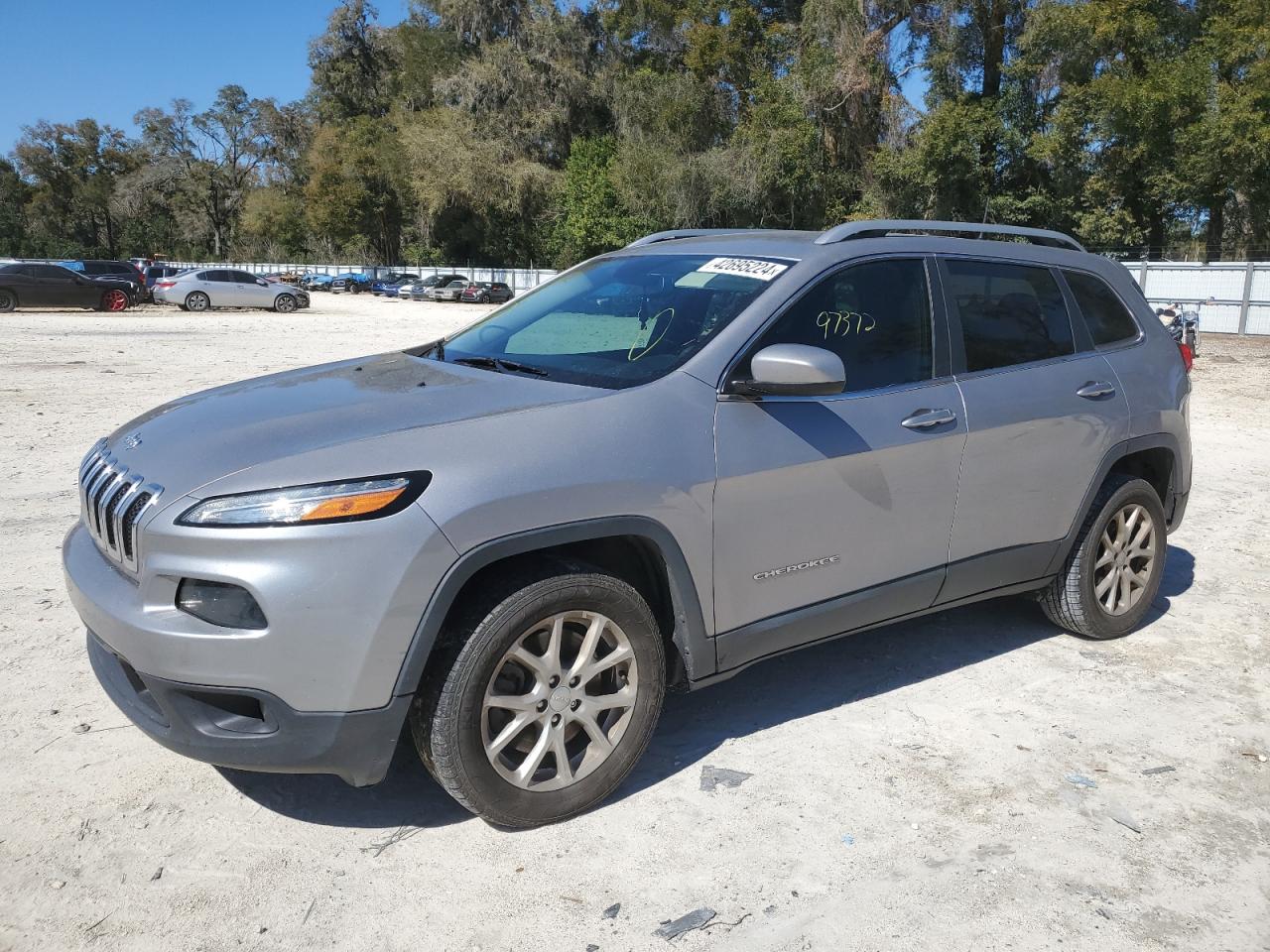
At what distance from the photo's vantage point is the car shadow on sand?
3.32m

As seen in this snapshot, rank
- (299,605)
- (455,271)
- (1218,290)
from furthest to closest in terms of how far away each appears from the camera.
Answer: (455,271), (1218,290), (299,605)

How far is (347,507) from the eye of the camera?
107 inches

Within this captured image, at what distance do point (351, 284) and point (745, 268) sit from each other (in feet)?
202

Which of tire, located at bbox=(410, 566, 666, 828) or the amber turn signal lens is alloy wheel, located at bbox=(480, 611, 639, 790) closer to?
tire, located at bbox=(410, 566, 666, 828)

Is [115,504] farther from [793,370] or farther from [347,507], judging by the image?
[793,370]

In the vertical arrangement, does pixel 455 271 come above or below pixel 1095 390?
above

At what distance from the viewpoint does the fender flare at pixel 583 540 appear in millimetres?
2799

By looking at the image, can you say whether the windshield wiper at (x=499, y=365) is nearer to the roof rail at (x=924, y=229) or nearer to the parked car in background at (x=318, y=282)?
the roof rail at (x=924, y=229)

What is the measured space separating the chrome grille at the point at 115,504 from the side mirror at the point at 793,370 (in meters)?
1.83

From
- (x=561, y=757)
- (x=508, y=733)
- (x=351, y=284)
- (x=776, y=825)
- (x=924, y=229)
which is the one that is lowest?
(x=776, y=825)

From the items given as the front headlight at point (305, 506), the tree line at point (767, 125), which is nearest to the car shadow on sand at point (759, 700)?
the front headlight at point (305, 506)

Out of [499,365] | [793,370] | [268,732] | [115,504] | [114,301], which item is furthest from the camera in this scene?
[114,301]

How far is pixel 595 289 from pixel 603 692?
1729 mm

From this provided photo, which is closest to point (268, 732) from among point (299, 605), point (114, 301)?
point (299, 605)
